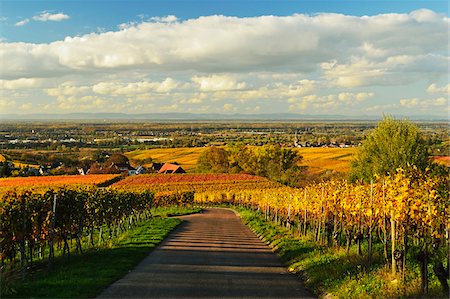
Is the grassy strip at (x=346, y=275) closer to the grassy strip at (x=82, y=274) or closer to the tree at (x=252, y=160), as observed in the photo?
the grassy strip at (x=82, y=274)

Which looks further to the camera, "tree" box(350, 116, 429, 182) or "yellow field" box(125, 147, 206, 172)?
"yellow field" box(125, 147, 206, 172)

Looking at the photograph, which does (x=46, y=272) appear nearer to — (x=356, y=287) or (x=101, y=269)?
(x=101, y=269)

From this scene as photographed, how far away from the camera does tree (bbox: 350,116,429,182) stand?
33.2 m

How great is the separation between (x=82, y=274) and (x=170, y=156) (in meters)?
132

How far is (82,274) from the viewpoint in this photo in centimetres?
1348

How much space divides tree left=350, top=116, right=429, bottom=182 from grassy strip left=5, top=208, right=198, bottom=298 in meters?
19.4

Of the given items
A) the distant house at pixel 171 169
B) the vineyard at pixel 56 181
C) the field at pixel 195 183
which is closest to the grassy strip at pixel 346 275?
the vineyard at pixel 56 181

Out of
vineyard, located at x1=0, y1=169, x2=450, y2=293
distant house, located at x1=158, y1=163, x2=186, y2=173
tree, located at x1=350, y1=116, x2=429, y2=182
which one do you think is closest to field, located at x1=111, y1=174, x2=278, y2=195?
distant house, located at x1=158, y1=163, x2=186, y2=173

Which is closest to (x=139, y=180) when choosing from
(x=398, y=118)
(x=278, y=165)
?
(x=278, y=165)

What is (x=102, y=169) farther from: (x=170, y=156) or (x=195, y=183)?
(x=170, y=156)

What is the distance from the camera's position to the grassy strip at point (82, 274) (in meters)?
11.3

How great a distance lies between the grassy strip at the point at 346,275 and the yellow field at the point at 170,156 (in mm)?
103114

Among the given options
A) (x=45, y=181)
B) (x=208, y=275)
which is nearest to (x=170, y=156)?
(x=45, y=181)

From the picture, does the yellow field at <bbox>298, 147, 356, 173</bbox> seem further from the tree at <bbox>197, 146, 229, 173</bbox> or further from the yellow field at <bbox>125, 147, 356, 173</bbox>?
the tree at <bbox>197, 146, 229, 173</bbox>
